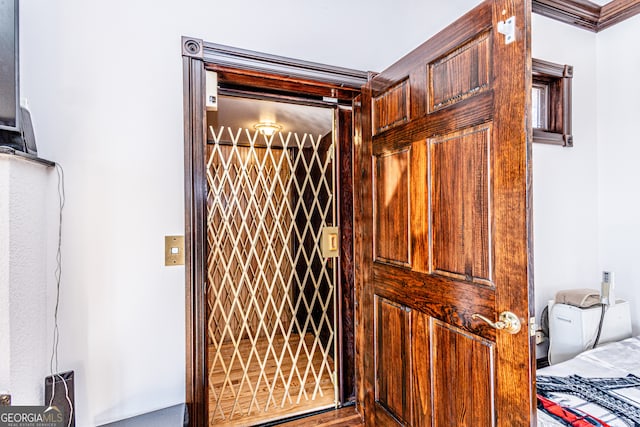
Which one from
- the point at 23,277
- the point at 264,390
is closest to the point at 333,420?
the point at 264,390

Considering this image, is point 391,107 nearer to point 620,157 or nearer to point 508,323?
point 508,323

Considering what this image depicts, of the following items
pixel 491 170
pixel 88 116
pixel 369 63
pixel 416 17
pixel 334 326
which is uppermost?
pixel 416 17

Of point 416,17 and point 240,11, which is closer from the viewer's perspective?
point 240,11

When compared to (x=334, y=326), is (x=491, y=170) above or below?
above

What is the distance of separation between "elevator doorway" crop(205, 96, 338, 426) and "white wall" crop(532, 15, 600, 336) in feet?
4.88

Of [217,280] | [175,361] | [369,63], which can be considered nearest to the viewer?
[175,361]

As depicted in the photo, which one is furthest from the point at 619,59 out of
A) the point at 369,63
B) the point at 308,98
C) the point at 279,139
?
the point at 279,139

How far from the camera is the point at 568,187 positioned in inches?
96.8

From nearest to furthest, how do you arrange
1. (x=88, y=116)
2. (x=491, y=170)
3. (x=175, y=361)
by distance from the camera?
(x=491, y=170) → (x=88, y=116) → (x=175, y=361)

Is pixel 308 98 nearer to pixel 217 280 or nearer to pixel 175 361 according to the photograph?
pixel 217 280

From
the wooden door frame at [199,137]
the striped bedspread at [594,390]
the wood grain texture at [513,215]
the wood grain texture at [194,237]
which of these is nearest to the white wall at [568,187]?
the striped bedspread at [594,390]

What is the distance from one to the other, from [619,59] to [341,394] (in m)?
3.00

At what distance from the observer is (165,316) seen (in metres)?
1.44

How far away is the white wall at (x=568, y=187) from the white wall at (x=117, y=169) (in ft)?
7.09
